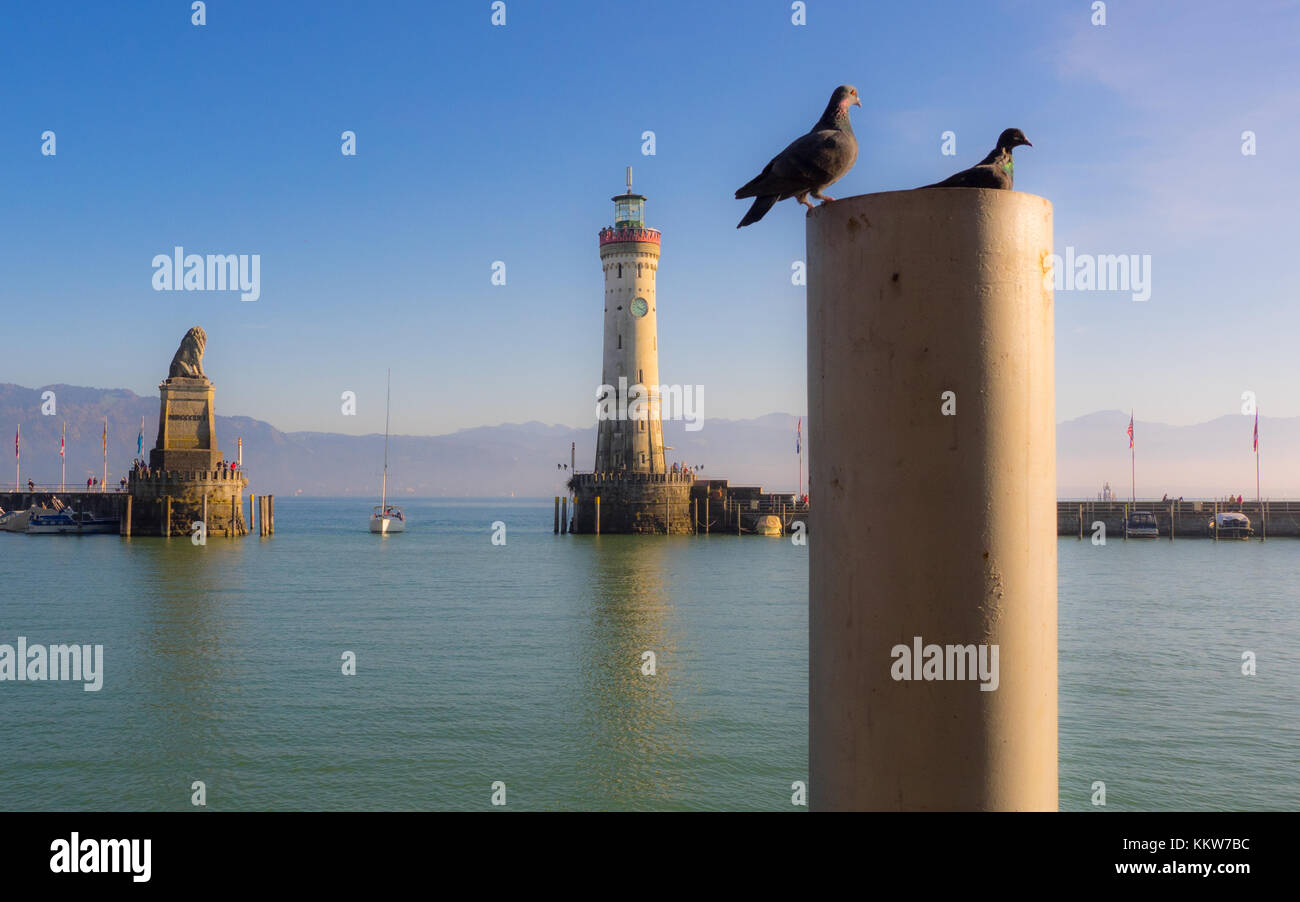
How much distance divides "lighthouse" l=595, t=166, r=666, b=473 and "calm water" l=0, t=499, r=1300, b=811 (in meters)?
31.0

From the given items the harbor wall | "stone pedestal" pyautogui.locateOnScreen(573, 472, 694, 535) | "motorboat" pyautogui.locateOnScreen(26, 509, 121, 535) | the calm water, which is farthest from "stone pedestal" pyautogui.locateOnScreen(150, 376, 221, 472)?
the harbor wall

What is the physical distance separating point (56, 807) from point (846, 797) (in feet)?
52.7

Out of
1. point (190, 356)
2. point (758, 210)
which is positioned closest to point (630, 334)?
point (190, 356)

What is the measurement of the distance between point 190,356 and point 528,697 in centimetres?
6309

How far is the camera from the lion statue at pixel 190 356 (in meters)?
76.1

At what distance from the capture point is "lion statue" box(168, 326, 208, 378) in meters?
76.1

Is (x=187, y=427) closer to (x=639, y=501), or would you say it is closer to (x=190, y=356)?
(x=190, y=356)

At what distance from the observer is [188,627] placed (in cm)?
3384

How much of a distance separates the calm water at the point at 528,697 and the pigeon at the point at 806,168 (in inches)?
504

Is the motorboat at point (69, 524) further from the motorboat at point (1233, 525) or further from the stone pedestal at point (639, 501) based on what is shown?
the motorboat at point (1233, 525)

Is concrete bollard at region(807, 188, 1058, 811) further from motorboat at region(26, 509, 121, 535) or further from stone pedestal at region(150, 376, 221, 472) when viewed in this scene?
motorboat at region(26, 509, 121, 535)

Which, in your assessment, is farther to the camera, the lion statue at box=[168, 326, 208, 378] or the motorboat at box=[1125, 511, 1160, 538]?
the motorboat at box=[1125, 511, 1160, 538]

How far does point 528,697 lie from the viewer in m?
23.0

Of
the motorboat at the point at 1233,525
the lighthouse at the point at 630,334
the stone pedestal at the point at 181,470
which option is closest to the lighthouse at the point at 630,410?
the lighthouse at the point at 630,334
